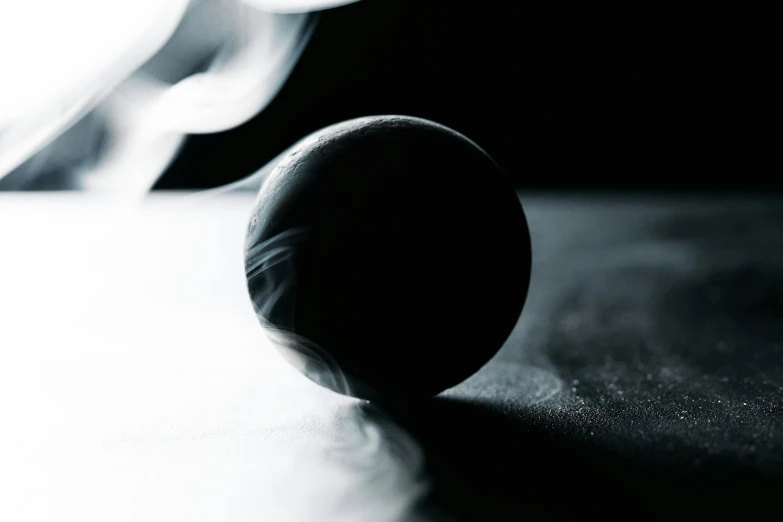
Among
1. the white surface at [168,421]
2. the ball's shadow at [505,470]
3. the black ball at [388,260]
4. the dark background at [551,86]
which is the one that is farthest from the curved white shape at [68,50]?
the dark background at [551,86]

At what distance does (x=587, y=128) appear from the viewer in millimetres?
8891

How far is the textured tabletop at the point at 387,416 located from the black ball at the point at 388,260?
65 mm

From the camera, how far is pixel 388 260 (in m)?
1.84

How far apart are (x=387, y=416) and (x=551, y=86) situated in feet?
24.5

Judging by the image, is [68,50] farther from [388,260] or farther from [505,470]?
[505,470]

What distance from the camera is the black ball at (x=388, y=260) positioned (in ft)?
6.07

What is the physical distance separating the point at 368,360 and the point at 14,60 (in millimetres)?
3372

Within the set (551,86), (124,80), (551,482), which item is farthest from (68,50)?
(551,86)

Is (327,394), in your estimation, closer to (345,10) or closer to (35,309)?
(35,309)

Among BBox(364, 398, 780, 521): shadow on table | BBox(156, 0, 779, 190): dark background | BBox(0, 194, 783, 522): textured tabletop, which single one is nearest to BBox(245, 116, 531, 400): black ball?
BBox(0, 194, 783, 522): textured tabletop

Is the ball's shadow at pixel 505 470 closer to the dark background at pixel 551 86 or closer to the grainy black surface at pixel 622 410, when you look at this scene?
the grainy black surface at pixel 622 410

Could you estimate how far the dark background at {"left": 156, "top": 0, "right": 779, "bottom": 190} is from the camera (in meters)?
8.09

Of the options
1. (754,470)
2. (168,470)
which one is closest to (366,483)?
(168,470)

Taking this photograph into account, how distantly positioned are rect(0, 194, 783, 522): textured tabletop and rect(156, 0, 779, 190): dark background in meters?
4.25
